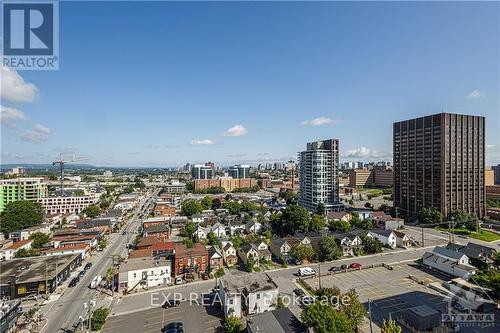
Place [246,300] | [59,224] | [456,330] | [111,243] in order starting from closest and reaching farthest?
1. [456,330]
2. [246,300]
3. [111,243]
4. [59,224]

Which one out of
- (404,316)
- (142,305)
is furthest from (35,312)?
(404,316)

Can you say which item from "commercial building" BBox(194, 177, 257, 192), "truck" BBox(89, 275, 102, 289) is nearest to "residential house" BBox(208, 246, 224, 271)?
"truck" BBox(89, 275, 102, 289)

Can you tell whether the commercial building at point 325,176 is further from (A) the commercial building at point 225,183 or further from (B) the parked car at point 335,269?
(A) the commercial building at point 225,183

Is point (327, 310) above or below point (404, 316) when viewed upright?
above

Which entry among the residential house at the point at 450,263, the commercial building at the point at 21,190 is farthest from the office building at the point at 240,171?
the residential house at the point at 450,263

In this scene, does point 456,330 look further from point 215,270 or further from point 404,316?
point 215,270

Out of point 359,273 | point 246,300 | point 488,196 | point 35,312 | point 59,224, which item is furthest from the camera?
point 488,196
